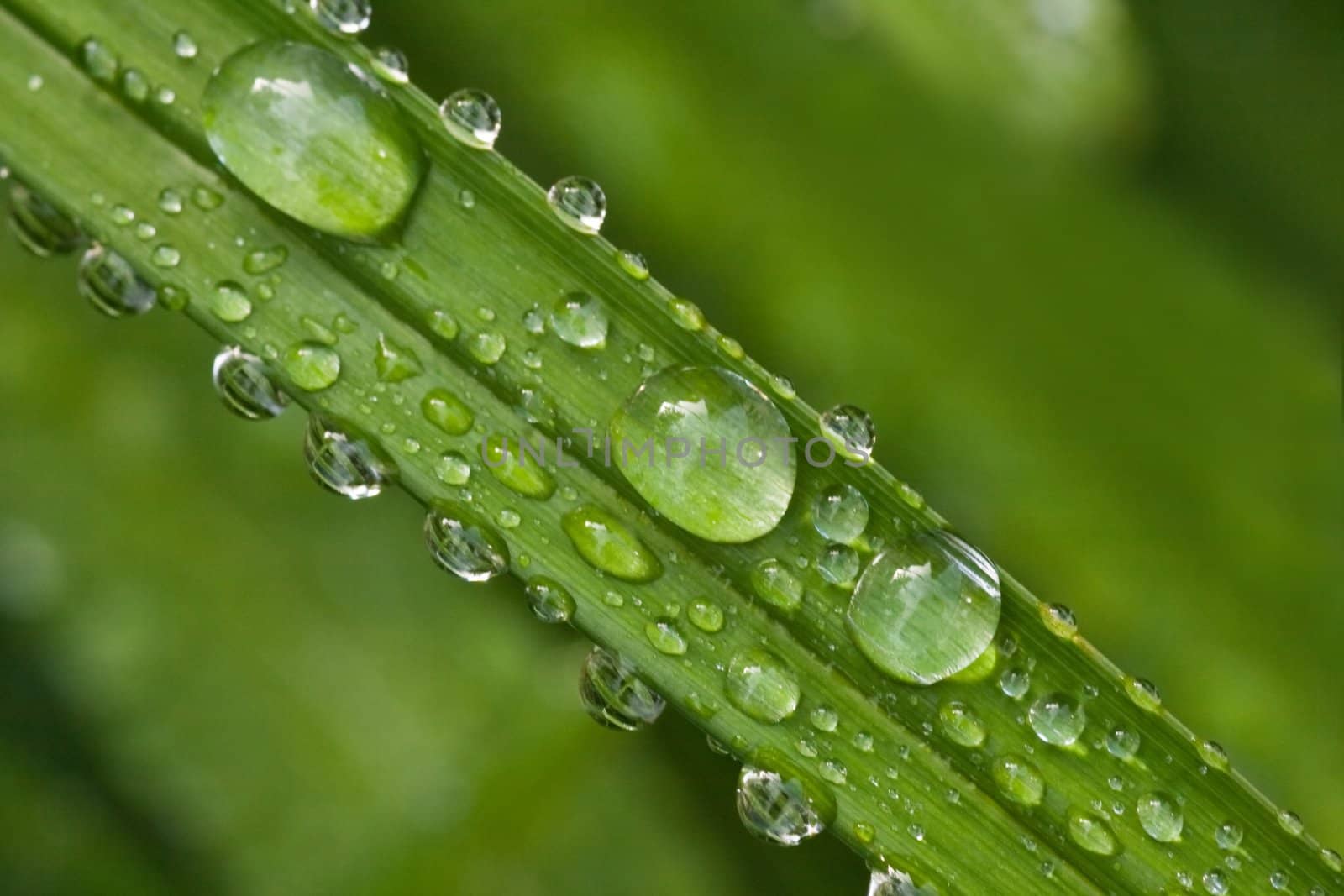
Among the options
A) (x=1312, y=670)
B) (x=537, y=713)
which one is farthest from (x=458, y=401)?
(x=1312, y=670)

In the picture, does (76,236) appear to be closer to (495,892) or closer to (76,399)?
(76,399)

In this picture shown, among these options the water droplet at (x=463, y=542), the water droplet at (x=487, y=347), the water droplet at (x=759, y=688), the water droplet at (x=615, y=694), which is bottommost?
the water droplet at (x=615, y=694)

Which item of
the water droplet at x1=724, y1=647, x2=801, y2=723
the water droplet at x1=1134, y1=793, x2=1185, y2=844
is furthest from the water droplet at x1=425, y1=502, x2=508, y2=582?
the water droplet at x1=1134, y1=793, x2=1185, y2=844

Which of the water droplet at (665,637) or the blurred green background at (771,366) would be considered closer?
the water droplet at (665,637)

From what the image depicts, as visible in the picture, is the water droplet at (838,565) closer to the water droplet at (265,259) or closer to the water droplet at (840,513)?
the water droplet at (840,513)

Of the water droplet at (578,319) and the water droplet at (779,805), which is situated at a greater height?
the water droplet at (578,319)

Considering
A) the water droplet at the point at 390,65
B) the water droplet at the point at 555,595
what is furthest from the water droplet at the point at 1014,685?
the water droplet at the point at 390,65
